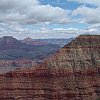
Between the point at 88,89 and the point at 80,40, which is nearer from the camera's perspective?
the point at 88,89

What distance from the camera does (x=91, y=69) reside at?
111312 mm

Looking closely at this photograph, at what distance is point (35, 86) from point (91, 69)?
1786cm

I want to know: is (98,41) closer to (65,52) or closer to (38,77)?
(65,52)

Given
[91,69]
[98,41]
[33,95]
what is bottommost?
[33,95]

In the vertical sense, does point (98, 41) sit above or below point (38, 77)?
above

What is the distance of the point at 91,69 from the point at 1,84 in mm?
27521

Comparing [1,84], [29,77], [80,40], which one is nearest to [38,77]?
[29,77]

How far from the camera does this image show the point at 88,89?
109m

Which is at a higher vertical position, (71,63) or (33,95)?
(71,63)

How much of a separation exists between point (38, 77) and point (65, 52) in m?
12.8

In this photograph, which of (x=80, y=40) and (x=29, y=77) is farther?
(x=80, y=40)

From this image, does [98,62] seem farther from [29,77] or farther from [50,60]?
[29,77]

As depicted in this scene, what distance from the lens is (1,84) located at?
108 meters

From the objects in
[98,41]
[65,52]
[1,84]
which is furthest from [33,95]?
[98,41]
